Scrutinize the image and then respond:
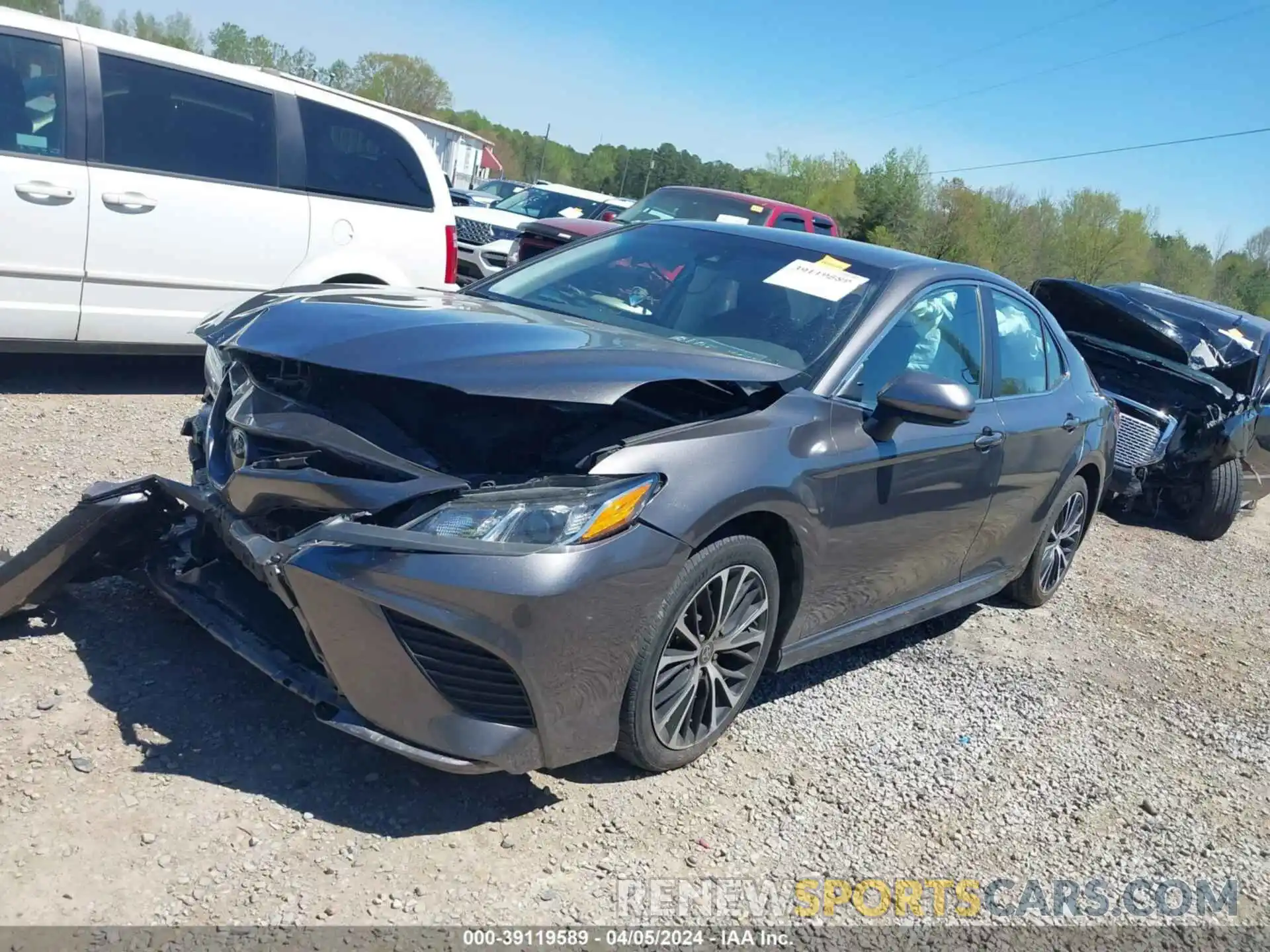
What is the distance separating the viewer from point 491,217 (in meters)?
14.8

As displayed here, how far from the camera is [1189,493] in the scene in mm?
8531

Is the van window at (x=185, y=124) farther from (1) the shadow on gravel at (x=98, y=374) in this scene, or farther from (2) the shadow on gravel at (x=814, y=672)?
(2) the shadow on gravel at (x=814, y=672)

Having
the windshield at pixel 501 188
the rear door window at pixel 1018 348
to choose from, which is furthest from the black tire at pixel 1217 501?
the windshield at pixel 501 188

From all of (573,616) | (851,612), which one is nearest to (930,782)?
(851,612)

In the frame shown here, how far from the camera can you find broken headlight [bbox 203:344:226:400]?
351 centimetres

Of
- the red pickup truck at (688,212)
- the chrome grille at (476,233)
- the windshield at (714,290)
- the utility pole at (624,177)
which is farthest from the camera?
the utility pole at (624,177)

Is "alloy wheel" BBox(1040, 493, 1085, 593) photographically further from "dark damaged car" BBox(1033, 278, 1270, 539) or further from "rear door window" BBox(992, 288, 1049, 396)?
"dark damaged car" BBox(1033, 278, 1270, 539)

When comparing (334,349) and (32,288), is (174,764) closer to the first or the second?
(334,349)

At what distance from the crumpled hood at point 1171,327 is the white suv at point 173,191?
4933 millimetres

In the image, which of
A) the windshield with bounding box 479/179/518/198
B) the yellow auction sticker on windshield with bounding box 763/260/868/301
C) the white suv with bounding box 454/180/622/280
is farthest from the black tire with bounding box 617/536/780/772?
the windshield with bounding box 479/179/518/198

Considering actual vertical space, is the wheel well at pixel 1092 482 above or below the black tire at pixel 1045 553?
above

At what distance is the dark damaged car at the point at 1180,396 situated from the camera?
26.7 feet

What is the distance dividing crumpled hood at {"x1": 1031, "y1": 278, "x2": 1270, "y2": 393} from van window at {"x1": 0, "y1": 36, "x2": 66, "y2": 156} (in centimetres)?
659

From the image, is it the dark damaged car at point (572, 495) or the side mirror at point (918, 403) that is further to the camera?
the side mirror at point (918, 403)
